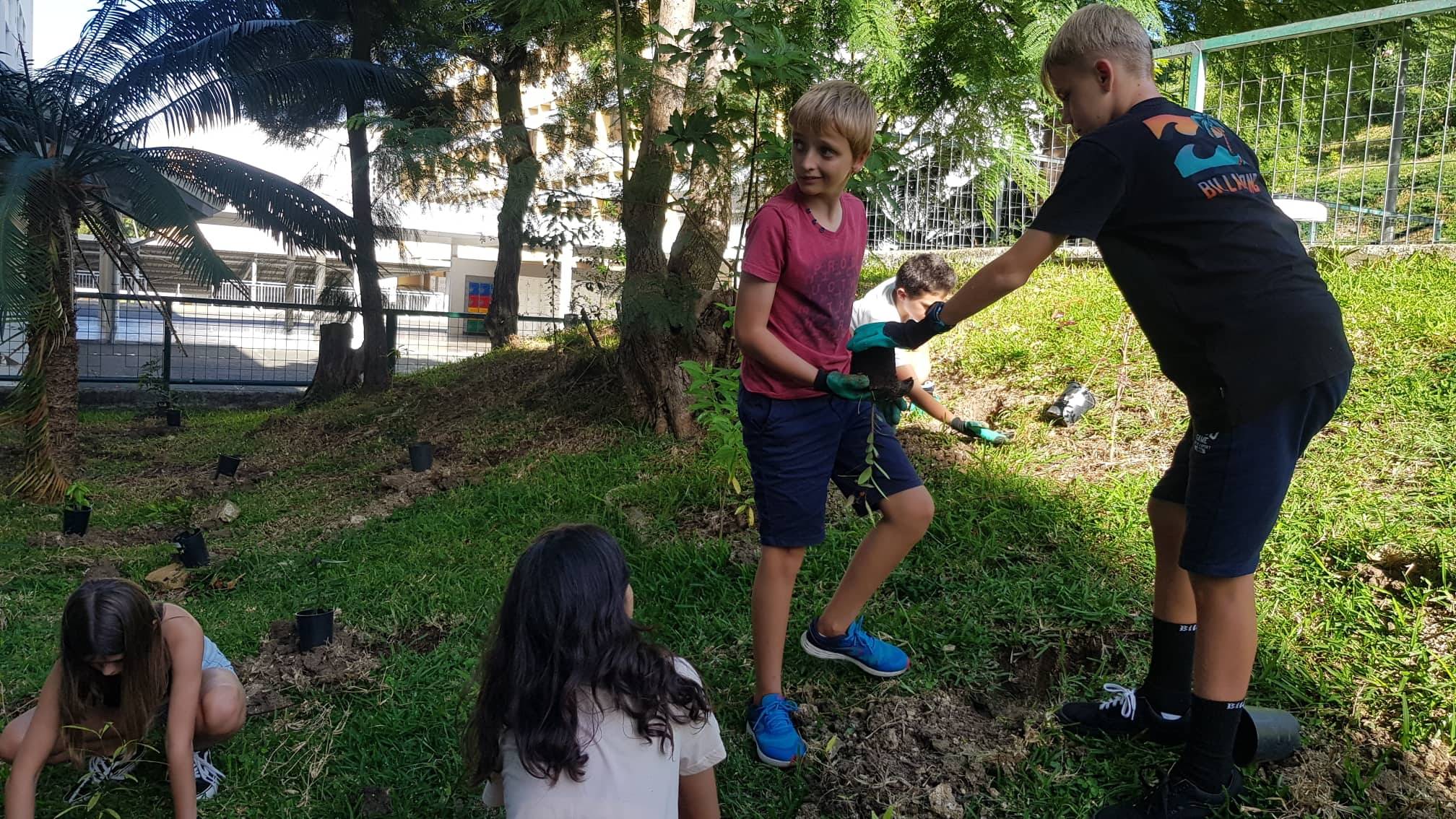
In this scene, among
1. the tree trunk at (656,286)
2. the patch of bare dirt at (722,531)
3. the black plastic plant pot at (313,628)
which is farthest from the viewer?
the tree trunk at (656,286)

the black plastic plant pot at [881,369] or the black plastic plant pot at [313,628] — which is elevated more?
the black plastic plant pot at [881,369]

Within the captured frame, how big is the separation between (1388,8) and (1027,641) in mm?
4541

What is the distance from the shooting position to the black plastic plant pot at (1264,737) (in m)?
2.22

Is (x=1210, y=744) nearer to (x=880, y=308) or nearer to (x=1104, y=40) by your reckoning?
(x=1104, y=40)

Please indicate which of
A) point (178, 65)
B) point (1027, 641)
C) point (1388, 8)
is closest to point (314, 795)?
point (1027, 641)

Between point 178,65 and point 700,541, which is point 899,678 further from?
point 178,65

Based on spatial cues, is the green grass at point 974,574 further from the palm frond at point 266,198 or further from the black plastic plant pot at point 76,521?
the palm frond at point 266,198

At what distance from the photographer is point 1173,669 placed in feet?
8.13

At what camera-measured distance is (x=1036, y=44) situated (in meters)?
6.03

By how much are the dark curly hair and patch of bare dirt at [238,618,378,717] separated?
166cm

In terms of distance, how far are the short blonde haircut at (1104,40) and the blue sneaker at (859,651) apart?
1.66m

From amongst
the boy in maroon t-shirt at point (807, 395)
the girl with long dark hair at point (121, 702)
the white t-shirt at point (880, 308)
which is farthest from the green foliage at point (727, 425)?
the girl with long dark hair at point (121, 702)

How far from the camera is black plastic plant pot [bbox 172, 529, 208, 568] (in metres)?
4.56

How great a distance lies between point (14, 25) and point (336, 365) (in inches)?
740
